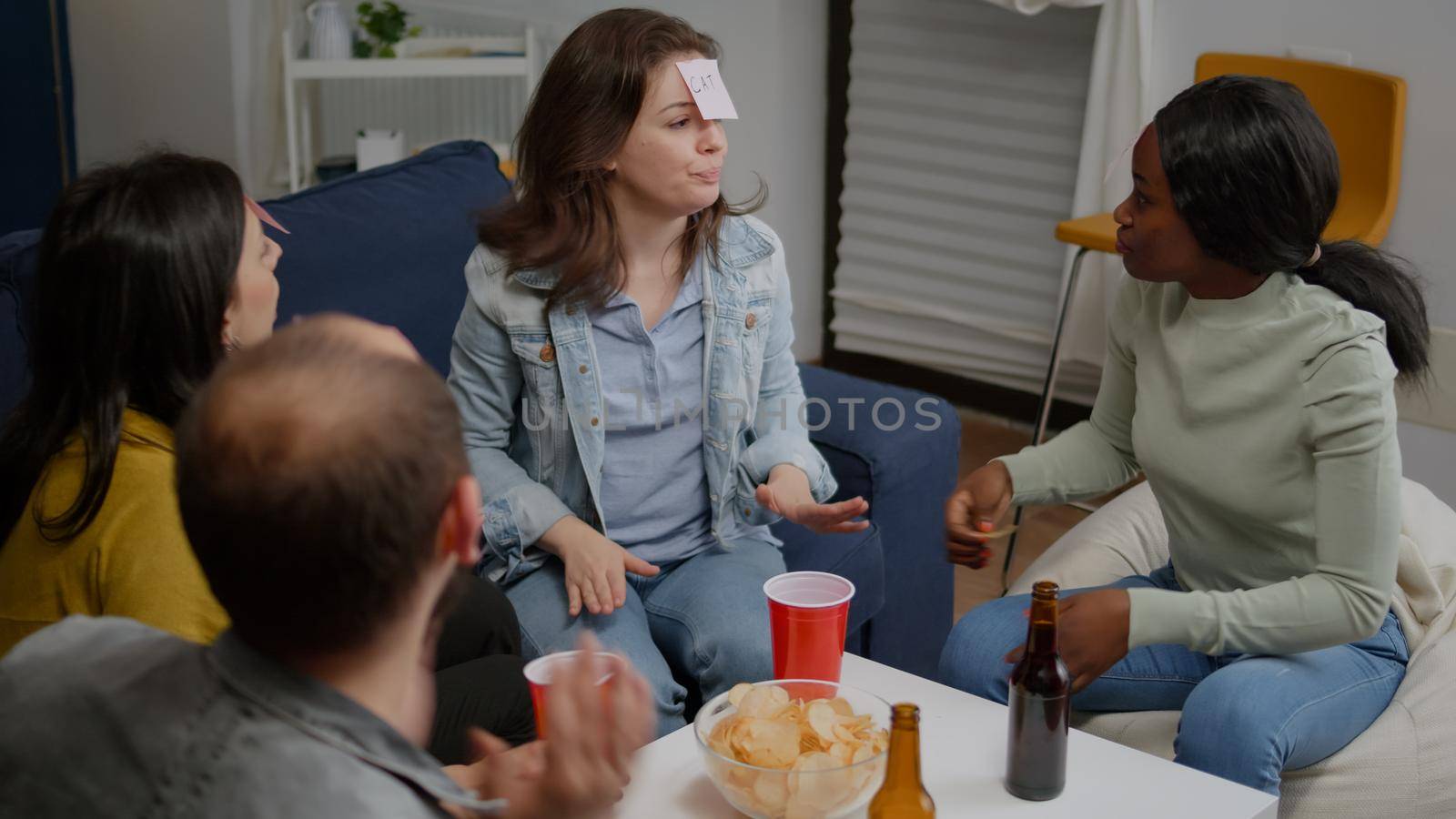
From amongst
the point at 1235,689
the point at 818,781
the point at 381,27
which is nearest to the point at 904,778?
the point at 818,781

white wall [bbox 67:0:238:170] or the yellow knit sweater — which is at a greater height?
white wall [bbox 67:0:238:170]

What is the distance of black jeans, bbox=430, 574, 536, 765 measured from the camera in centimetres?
155

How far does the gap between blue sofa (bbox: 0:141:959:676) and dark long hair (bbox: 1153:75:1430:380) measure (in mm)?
732

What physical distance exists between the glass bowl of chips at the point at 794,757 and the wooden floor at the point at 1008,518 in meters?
1.42

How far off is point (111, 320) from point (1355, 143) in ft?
8.15

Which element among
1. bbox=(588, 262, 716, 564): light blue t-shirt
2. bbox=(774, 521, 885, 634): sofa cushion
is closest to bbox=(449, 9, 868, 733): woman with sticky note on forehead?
bbox=(588, 262, 716, 564): light blue t-shirt

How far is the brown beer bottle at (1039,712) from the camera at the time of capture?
1228 mm

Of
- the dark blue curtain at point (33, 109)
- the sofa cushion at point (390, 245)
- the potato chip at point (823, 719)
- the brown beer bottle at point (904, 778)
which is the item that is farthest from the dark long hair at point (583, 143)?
the dark blue curtain at point (33, 109)

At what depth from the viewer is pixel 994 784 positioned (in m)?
1.33

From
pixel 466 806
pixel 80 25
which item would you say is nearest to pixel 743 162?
pixel 80 25

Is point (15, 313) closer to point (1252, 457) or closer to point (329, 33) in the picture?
point (1252, 457)

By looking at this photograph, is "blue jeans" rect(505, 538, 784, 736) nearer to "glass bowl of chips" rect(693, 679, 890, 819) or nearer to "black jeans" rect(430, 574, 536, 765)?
"black jeans" rect(430, 574, 536, 765)

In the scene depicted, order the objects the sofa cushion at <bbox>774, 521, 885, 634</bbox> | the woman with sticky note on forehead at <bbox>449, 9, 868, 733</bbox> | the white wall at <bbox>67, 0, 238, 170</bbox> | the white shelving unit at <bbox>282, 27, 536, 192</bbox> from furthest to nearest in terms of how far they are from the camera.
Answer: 1. the white wall at <bbox>67, 0, 238, 170</bbox>
2. the white shelving unit at <bbox>282, 27, 536, 192</bbox>
3. the sofa cushion at <bbox>774, 521, 885, 634</bbox>
4. the woman with sticky note on forehead at <bbox>449, 9, 868, 733</bbox>

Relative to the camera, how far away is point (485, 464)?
1.87 m
